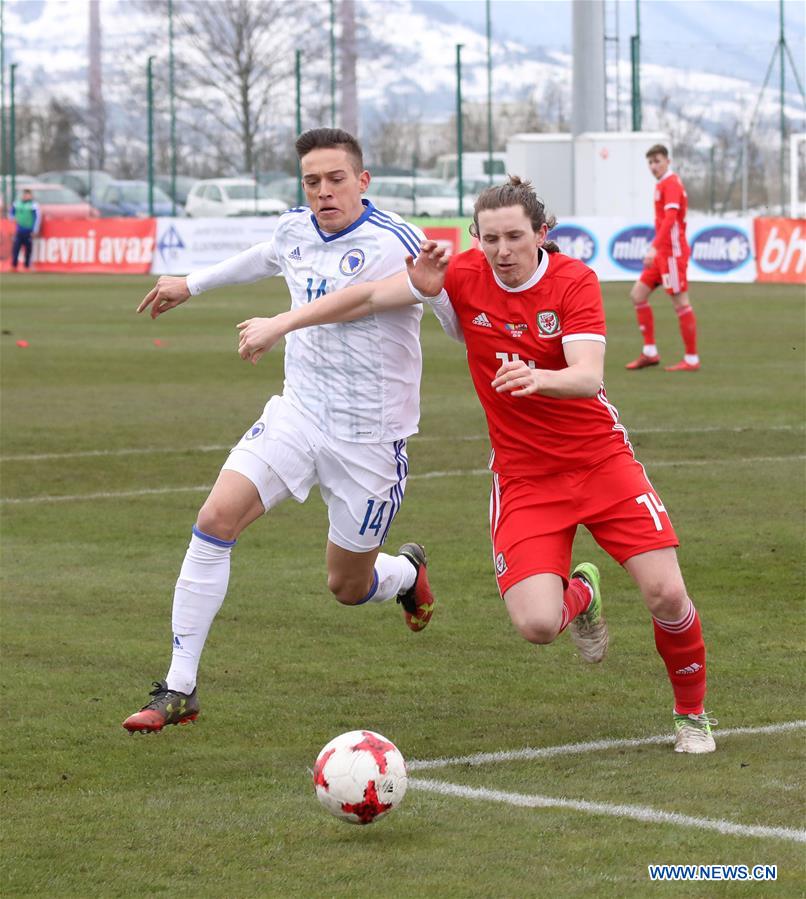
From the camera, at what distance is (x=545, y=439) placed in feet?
19.8

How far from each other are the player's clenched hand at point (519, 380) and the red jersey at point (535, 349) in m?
0.40

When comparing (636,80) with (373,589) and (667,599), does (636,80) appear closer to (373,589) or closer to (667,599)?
(373,589)

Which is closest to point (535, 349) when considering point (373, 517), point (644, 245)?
point (373, 517)

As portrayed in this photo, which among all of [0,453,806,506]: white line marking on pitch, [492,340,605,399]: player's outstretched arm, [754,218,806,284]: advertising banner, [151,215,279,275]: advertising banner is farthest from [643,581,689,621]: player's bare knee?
[151,215,279,275]: advertising banner

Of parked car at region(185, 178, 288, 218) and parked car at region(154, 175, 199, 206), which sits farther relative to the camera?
parked car at region(154, 175, 199, 206)

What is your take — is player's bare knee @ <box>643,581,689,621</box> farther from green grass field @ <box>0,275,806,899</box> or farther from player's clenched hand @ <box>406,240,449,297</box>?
player's clenched hand @ <box>406,240,449,297</box>

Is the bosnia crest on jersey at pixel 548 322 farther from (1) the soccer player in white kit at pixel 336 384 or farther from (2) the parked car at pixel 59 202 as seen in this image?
(2) the parked car at pixel 59 202

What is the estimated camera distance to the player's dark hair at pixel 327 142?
6.58m

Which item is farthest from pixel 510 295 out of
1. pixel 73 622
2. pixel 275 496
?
pixel 73 622

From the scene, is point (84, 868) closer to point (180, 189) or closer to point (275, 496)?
point (275, 496)

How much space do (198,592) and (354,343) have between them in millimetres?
1102

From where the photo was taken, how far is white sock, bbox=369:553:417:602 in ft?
24.2

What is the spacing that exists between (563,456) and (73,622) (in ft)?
9.34

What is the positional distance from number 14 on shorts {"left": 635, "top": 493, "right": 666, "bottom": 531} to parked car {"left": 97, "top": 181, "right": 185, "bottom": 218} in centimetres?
4341
